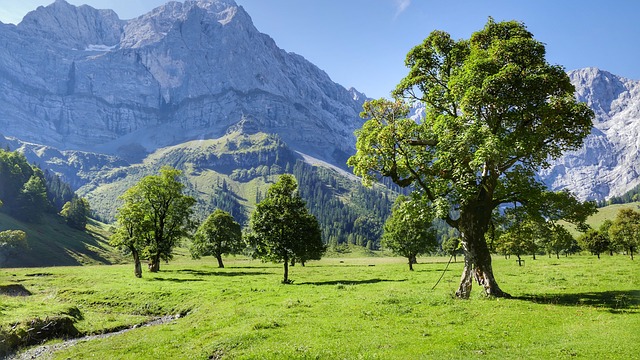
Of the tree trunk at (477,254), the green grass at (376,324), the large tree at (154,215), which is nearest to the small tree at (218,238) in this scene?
the large tree at (154,215)

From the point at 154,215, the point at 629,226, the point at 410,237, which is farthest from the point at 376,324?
the point at 629,226

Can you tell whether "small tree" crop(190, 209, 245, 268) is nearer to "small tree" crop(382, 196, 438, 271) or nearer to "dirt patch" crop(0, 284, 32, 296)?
"small tree" crop(382, 196, 438, 271)

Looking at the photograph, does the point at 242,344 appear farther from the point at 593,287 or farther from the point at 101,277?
the point at 101,277

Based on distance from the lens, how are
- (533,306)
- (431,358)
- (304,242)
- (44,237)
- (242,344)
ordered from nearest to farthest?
(431,358) → (242,344) → (533,306) → (304,242) → (44,237)

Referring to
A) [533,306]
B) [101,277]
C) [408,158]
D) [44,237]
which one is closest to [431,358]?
[533,306]

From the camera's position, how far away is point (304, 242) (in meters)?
54.6

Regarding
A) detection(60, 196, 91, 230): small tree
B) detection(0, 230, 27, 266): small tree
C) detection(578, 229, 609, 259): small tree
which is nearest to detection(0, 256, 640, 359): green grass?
detection(0, 230, 27, 266): small tree

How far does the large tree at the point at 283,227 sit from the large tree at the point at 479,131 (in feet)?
75.3

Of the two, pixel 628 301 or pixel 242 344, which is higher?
pixel 628 301

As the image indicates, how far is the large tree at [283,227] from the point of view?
177ft

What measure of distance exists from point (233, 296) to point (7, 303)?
67.8 ft

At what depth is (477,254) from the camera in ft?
99.1

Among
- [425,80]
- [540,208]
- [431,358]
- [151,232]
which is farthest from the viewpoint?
[151,232]

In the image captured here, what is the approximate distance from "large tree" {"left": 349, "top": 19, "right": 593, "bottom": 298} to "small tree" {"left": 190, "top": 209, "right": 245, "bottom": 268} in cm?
7127
